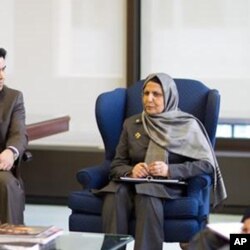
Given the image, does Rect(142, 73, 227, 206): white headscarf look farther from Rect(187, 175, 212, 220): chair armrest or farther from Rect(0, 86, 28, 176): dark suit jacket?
Rect(0, 86, 28, 176): dark suit jacket

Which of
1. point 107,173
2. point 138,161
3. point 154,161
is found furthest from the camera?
point 107,173

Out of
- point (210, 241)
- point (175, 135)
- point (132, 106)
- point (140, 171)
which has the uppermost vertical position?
point (132, 106)

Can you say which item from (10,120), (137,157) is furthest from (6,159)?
(137,157)

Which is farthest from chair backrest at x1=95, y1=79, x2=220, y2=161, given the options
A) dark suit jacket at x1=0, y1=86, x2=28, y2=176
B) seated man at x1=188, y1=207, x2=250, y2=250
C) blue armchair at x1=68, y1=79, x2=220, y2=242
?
seated man at x1=188, y1=207, x2=250, y2=250

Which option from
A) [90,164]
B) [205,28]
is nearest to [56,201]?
[90,164]

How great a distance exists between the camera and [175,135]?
3.80 metres

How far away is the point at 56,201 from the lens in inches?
222

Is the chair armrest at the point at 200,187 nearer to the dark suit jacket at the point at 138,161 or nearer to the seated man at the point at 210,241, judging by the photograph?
the dark suit jacket at the point at 138,161

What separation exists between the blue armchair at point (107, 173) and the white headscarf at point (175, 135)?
100 millimetres

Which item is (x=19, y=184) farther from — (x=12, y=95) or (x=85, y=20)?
(x=85, y=20)

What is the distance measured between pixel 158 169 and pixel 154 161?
102 millimetres

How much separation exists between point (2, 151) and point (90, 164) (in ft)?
5.06

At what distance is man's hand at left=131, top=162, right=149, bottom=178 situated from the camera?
3.67 meters

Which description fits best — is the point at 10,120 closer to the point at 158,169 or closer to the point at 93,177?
the point at 93,177
